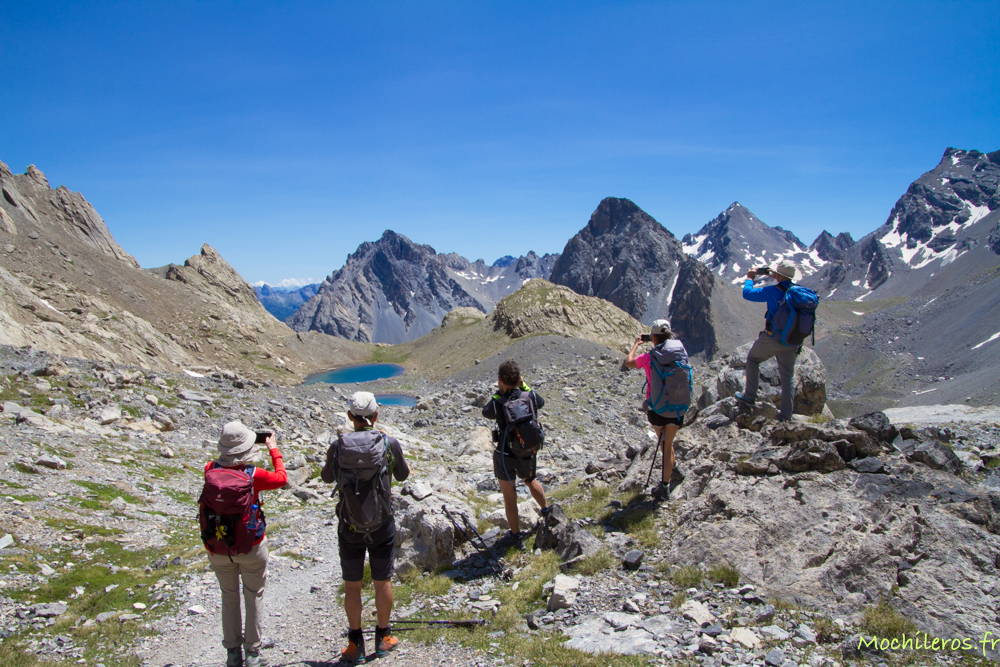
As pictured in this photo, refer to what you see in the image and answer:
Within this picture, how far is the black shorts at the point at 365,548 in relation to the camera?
6137mm

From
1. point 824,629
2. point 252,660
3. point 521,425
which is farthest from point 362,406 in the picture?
point 824,629

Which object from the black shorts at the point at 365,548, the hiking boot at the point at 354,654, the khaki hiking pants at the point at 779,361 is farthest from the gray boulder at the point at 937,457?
the hiking boot at the point at 354,654

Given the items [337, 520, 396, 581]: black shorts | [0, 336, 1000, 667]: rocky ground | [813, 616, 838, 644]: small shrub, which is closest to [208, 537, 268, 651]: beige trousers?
[0, 336, 1000, 667]: rocky ground

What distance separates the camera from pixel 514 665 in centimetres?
571

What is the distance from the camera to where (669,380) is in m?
8.89

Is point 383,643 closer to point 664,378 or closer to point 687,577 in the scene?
point 687,577

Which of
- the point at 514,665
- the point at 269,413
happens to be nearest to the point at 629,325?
the point at 269,413

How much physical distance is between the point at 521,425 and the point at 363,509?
3.07 meters

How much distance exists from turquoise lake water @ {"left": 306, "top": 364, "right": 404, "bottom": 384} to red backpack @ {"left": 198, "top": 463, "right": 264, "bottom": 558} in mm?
117075

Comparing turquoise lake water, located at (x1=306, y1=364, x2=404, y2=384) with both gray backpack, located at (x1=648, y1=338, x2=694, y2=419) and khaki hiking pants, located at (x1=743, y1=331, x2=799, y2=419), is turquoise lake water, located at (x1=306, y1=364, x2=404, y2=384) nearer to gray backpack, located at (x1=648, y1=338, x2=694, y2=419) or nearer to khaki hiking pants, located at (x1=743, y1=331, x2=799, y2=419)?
khaki hiking pants, located at (x1=743, y1=331, x2=799, y2=419)

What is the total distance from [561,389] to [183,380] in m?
25.7

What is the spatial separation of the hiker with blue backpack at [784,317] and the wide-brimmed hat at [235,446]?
323 inches

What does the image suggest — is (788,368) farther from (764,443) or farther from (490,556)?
(490,556)

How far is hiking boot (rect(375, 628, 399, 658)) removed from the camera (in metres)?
6.30
